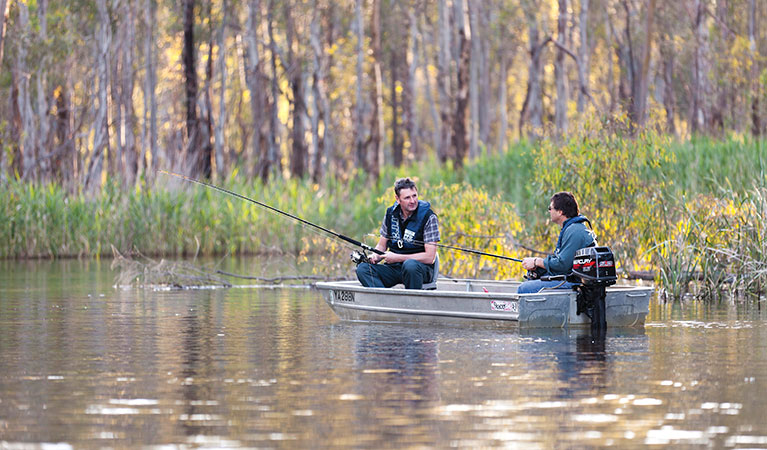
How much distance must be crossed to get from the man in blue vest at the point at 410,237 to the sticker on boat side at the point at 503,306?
1.52 m

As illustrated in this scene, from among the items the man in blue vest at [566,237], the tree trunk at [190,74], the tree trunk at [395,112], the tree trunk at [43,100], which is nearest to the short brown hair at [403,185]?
the man in blue vest at [566,237]

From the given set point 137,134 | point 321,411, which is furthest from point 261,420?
point 137,134

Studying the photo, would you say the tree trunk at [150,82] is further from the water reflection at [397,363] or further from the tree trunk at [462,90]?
the water reflection at [397,363]

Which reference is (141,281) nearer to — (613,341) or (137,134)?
(613,341)

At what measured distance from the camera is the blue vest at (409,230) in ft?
49.3

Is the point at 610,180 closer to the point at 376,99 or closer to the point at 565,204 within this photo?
the point at 565,204

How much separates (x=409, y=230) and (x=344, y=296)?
1.01 meters

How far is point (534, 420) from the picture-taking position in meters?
8.34

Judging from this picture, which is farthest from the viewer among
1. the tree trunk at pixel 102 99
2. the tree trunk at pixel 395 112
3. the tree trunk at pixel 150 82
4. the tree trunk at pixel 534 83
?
the tree trunk at pixel 395 112

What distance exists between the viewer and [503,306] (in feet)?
44.7

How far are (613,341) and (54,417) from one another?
5.91 metres

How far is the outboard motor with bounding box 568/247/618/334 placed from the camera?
13211mm

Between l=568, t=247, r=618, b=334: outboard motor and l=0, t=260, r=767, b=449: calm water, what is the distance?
0.79ft

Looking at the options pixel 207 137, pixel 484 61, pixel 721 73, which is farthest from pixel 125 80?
pixel 484 61
